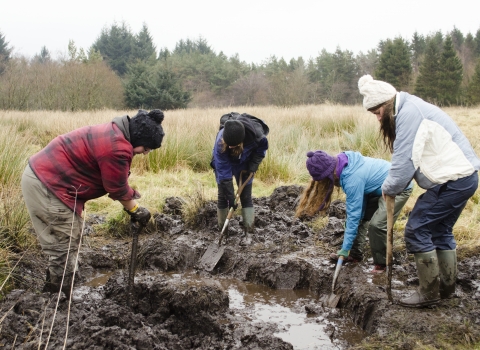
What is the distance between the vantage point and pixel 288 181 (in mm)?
8906

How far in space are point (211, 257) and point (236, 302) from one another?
1026 mm

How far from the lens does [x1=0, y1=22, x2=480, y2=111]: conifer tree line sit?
2362 cm

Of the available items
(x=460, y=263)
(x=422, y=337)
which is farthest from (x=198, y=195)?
(x=422, y=337)

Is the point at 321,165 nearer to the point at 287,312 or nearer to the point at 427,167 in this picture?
the point at 427,167

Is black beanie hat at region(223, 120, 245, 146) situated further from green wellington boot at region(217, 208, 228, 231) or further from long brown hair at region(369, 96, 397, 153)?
long brown hair at region(369, 96, 397, 153)

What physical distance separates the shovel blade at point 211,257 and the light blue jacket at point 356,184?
1.66 metres

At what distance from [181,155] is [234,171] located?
3.48 metres

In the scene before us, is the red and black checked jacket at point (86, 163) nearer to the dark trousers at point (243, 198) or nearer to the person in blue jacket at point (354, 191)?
the person in blue jacket at point (354, 191)

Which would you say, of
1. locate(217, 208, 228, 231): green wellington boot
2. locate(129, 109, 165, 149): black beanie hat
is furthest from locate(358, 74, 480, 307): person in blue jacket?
locate(217, 208, 228, 231): green wellington boot

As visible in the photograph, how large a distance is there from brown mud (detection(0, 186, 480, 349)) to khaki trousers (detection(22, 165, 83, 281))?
1.06ft

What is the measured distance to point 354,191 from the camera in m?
4.39

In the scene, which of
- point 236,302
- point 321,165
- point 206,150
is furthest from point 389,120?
point 206,150

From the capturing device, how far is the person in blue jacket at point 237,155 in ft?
17.2

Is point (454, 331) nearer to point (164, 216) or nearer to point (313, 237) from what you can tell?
point (313, 237)
